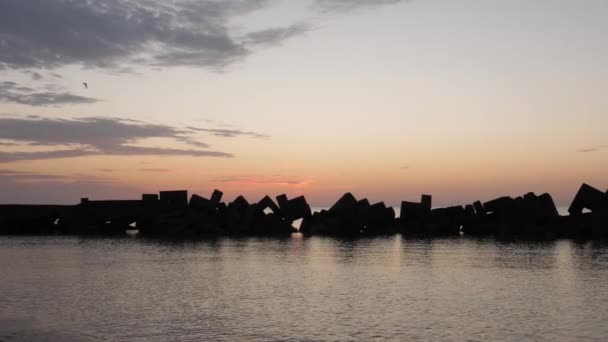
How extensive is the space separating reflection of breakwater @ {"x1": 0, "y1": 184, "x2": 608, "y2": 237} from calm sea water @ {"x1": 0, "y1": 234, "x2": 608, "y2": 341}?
1167 cm

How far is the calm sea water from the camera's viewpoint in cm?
1292

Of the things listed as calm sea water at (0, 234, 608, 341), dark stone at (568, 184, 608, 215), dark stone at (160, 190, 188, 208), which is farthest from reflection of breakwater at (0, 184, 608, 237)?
calm sea water at (0, 234, 608, 341)

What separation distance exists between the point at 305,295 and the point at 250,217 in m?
27.4

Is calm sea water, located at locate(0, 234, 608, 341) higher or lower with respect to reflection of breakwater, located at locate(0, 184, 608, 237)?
lower

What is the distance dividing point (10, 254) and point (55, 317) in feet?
57.3

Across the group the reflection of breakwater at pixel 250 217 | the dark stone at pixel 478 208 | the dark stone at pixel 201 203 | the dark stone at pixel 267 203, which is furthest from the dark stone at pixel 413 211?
the dark stone at pixel 201 203

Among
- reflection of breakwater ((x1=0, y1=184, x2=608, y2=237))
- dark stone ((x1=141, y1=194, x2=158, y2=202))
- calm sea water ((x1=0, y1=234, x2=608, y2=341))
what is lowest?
calm sea water ((x1=0, y1=234, x2=608, y2=341))

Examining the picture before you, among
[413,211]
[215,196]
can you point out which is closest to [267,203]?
[215,196]

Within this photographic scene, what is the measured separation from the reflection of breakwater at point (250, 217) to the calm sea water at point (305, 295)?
11.7 metres

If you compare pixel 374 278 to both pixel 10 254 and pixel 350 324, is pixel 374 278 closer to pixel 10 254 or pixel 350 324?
pixel 350 324

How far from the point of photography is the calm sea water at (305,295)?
12.9 metres

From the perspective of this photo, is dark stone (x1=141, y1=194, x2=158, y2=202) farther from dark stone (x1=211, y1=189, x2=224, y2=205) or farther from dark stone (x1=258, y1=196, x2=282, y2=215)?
dark stone (x1=258, y1=196, x2=282, y2=215)

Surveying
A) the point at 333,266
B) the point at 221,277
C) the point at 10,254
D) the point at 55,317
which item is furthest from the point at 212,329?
the point at 10,254

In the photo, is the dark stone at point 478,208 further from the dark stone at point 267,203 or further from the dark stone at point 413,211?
the dark stone at point 267,203
